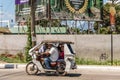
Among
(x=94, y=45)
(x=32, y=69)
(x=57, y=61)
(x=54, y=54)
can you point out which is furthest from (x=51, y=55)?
(x=94, y=45)

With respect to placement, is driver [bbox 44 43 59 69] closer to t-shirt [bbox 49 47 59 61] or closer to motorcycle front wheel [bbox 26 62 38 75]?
t-shirt [bbox 49 47 59 61]

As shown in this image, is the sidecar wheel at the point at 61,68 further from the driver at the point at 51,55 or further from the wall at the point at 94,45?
the wall at the point at 94,45

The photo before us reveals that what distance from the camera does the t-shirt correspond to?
59.7 feet

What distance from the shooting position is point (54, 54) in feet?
60.0

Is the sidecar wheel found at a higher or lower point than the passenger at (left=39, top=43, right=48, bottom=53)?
lower

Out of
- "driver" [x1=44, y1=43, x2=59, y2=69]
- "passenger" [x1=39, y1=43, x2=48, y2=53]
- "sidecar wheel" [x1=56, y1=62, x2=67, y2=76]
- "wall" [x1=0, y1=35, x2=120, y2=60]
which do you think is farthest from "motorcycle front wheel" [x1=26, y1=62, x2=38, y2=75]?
A: "wall" [x1=0, y1=35, x2=120, y2=60]

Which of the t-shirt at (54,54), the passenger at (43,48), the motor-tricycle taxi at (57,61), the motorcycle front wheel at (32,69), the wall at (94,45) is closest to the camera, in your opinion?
the t-shirt at (54,54)

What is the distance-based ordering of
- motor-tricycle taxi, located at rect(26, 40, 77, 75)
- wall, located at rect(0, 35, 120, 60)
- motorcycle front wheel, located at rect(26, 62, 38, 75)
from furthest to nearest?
wall, located at rect(0, 35, 120, 60) < motorcycle front wheel, located at rect(26, 62, 38, 75) < motor-tricycle taxi, located at rect(26, 40, 77, 75)

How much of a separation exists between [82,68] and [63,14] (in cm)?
1736

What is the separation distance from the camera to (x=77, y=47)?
89.4 ft

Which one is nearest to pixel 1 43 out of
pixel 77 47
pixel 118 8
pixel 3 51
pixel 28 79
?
pixel 3 51

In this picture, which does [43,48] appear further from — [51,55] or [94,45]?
[94,45]

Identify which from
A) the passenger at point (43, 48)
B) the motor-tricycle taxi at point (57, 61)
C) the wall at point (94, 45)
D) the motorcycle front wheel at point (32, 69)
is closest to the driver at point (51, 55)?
the motor-tricycle taxi at point (57, 61)

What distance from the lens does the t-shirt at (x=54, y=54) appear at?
18.2 m
